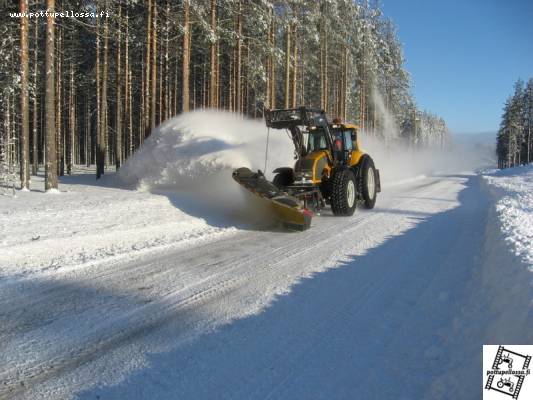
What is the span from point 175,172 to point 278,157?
3.26m

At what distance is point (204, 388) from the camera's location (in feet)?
9.74

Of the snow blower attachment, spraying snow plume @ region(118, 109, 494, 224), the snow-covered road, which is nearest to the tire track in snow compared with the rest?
the snow-covered road

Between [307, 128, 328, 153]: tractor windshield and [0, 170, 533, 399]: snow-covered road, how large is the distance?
14.4ft

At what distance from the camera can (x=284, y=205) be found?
8.58m

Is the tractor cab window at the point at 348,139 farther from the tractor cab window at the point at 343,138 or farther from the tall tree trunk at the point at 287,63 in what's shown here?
the tall tree trunk at the point at 287,63

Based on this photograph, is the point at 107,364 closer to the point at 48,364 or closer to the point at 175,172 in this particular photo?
the point at 48,364

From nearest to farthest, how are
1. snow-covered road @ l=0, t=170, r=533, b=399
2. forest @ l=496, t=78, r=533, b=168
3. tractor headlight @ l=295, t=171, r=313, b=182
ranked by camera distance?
snow-covered road @ l=0, t=170, r=533, b=399
tractor headlight @ l=295, t=171, r=313, b=182
forest @ l=496, t=78, r=533, b=168

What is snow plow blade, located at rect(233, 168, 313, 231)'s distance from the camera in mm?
8562

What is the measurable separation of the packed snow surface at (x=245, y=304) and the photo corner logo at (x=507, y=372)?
159 mm

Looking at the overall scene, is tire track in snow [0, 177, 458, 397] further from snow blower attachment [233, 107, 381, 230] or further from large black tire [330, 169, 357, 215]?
large black tire [330, 169, 357, 215]

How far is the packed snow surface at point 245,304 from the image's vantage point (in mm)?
3082

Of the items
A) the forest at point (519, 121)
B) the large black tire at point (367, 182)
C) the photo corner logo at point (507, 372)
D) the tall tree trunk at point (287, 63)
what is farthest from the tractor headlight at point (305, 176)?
the forest at point (519, 121)

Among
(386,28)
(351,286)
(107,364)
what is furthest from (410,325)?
(386,28)

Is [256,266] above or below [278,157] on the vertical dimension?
below
